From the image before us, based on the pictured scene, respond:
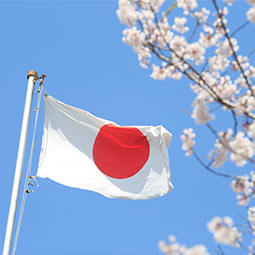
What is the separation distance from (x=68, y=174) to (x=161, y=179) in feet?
6.47

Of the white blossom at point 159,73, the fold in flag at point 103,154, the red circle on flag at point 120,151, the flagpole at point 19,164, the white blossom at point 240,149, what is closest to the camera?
the white blossom at point 240,149

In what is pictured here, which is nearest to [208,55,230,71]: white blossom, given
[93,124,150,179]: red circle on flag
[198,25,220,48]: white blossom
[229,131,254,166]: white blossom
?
[198,25,220,48]: white blossom

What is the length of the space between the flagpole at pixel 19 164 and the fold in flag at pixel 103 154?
0.53 metres

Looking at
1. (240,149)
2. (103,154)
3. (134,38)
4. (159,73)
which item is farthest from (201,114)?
(103,154)

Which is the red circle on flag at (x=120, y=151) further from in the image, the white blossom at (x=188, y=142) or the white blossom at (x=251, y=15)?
the white blossom at (x=251, y=15)

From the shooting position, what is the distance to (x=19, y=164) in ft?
20.5

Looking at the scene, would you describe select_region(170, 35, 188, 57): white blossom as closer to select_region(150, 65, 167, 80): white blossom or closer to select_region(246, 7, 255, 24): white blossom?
select_region(150, 65, 167, 80): white blossom

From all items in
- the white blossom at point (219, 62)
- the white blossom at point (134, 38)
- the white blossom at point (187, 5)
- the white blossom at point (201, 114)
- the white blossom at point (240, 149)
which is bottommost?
the white blossom at point (240, 149)

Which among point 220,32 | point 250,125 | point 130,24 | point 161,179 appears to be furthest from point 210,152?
point 161,179

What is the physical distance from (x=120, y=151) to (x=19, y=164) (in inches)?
105

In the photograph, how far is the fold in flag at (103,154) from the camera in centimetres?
743

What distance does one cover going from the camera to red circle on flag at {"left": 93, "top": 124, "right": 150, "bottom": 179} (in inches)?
316

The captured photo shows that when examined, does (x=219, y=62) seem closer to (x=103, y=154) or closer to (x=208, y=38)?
(x=208, y=38)

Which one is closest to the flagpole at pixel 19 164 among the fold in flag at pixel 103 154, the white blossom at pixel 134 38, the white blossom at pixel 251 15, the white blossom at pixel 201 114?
the fold in flag at pixel 103 154
